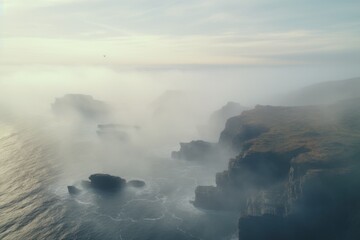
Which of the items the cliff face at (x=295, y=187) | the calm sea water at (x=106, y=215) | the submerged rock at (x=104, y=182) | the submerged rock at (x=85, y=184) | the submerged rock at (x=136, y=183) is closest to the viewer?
the cliff face at (x=295, y=187)

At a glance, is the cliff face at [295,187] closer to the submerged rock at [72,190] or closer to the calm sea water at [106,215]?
the calm sea water at [106,215]

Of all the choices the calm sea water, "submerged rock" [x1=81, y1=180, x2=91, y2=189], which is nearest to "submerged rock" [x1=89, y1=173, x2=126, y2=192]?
"submerged rock" [x1=81, y1=180, x2=91, y2=189]

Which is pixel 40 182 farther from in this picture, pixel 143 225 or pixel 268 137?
pixel 268 137

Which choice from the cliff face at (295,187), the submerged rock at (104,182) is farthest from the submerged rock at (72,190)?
the cliff face at (295,187)

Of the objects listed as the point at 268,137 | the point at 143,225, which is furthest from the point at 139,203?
the point at 268,137

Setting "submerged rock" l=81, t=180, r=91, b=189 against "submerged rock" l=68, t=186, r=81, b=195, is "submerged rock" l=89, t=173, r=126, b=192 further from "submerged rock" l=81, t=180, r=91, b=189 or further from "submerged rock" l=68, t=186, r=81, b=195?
"submerged rock" l=68, t=186, r=81, b=195
